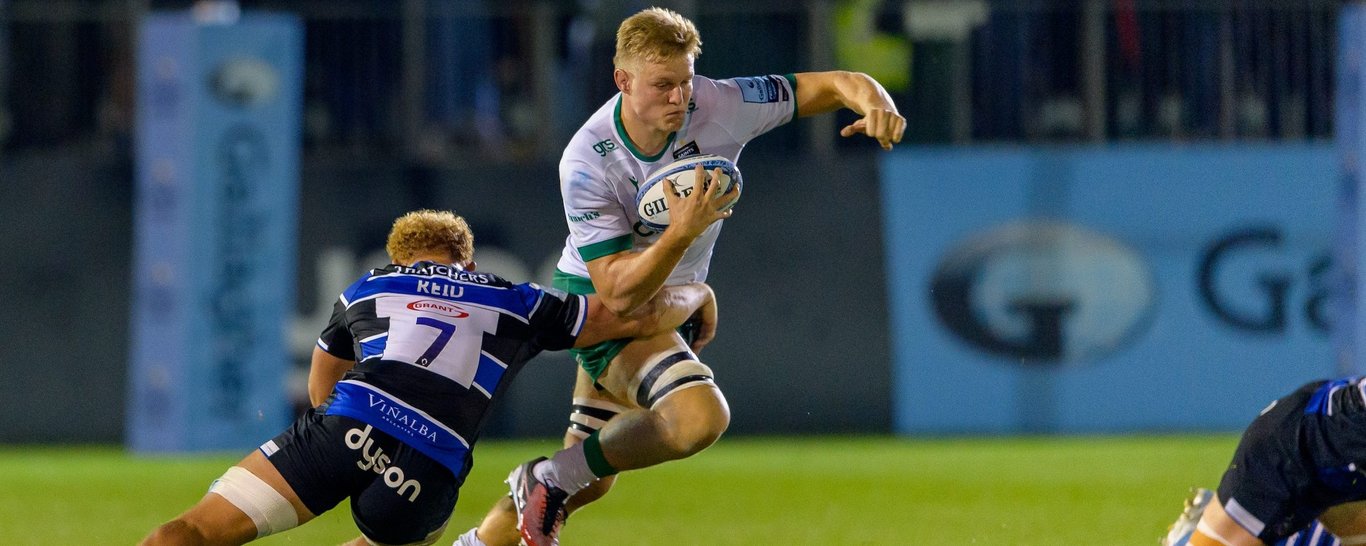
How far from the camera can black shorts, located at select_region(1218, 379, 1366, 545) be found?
5238mm

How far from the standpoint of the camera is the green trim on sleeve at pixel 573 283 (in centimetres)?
Answer: 680

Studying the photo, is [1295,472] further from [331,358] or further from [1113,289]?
[1113,289]

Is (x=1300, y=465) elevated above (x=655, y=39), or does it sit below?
below

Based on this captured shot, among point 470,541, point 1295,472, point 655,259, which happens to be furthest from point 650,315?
point 1295,472

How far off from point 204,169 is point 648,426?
25.2ft

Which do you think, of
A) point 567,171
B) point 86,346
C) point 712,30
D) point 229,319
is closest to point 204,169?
point 229,319

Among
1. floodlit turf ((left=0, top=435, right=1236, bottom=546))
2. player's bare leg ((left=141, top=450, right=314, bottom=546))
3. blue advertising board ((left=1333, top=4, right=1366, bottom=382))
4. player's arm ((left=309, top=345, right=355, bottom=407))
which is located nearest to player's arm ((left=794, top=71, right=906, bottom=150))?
player's arm ((left=309, top=345, right=355, bottom=407))

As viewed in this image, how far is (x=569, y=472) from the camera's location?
20.9 ft

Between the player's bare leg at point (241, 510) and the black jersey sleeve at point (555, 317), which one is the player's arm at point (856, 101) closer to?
the black jersey sleeve at point (555, 317)

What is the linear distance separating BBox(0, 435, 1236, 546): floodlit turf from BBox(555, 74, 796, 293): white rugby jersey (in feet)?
6.26

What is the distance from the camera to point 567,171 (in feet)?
20.9

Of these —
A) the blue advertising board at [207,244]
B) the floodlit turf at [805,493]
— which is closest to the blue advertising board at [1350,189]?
the floodlit turf at [805,493]

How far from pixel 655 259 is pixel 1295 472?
79.6 inches

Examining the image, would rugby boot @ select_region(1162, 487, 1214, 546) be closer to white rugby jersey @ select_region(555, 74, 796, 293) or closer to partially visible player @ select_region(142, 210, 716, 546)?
white rugby jersey @ select_region(555, 74, 796, 293)
